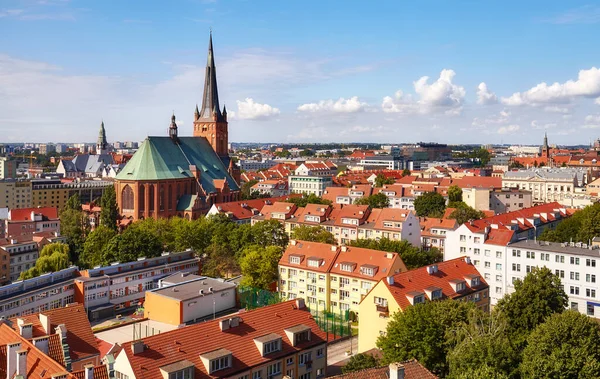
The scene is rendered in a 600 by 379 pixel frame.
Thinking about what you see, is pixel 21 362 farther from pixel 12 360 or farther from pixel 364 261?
pixel 364 261

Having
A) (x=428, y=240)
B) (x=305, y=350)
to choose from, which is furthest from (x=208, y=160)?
(x=305, y=350)

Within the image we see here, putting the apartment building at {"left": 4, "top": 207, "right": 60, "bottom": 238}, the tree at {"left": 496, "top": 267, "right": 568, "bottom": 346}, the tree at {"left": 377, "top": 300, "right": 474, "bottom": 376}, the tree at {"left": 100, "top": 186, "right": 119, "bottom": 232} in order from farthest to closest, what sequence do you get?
the tree at {"left": 100, "top": 186, "right": 119, "bottom": 232} < the apartment building at {"left": 4, "top": 207, "right": 60, "bottom": 238} < the tree at {"left": 496, "top": 267, "right": 568, "bottom": 346} < the tree at {"left": 377, "top": 300, "right": 474, "bottom": 376}

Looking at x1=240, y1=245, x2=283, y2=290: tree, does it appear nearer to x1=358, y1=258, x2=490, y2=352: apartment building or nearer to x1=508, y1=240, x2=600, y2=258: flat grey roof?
x1=358, y1=258, x2=490, y2=352: apartment building

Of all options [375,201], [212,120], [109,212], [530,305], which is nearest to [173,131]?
[212,120]

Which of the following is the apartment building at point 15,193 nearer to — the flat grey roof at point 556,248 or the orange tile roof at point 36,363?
the flat grey roof at point 556,248

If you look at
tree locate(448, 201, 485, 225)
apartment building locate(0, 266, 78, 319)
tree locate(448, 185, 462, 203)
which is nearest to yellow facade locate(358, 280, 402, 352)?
apartment building locate(0, 266, 78, 319)

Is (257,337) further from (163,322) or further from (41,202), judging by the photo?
(41,202)

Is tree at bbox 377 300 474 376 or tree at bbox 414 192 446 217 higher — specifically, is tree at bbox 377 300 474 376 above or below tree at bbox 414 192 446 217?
below

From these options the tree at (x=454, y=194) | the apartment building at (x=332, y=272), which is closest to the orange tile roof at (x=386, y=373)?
the apartment building at (x=332, y=272)
